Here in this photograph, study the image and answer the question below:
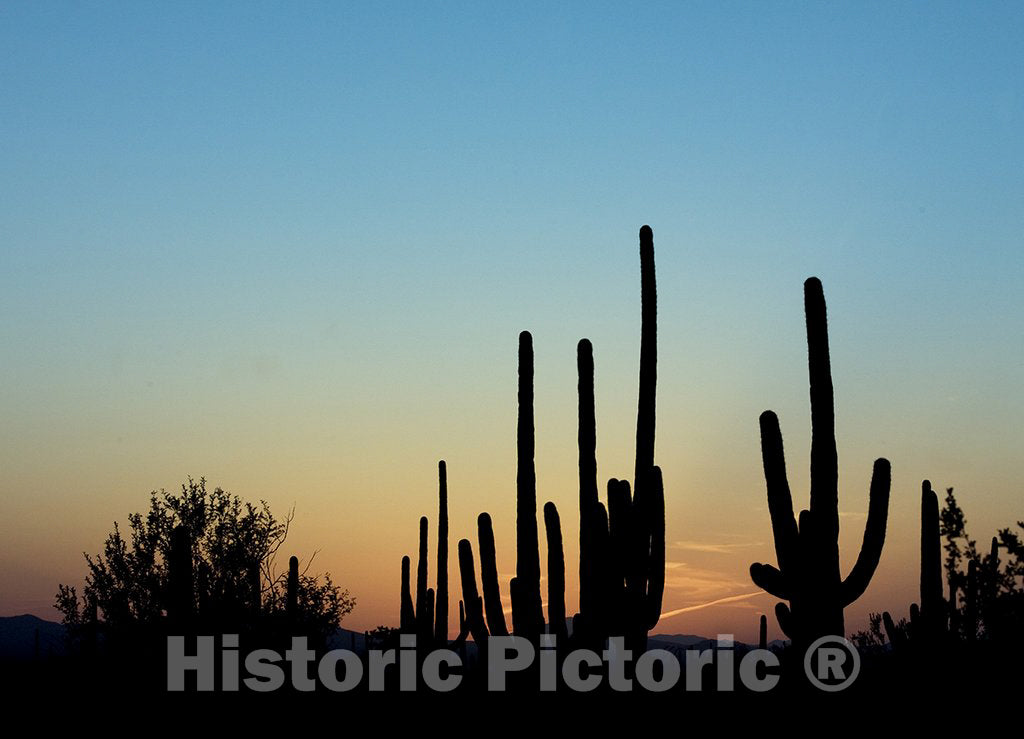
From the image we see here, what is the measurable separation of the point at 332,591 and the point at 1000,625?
2367cm

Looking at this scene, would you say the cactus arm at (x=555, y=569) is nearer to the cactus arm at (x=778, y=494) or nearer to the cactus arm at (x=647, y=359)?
the cactus arm at (x=647, y=359)

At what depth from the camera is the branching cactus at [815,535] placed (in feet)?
40.2

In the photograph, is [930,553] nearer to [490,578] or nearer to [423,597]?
[490,578]

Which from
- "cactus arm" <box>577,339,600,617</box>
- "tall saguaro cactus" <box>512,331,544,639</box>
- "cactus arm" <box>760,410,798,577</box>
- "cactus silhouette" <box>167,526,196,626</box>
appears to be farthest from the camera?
"tall saguaro cactus" <box>512,331,544,639</box>

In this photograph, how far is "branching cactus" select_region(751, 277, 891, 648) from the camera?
482 inches

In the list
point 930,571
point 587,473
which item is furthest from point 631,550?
point 930,571

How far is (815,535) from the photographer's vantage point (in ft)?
40.4

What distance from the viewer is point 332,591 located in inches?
1615

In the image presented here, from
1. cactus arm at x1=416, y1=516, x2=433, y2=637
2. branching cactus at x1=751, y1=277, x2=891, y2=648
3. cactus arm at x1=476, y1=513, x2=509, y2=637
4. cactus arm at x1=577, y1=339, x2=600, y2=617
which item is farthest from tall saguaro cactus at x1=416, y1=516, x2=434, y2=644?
branching cactus at x1=751, y1=277, x2=891, y2=648

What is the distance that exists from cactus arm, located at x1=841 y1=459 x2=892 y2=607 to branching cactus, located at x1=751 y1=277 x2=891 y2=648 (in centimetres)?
1

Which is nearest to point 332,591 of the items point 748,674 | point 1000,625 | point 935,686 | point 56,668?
point 56,668

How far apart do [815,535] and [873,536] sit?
1106mm

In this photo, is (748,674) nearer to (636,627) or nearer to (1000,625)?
(636,627)

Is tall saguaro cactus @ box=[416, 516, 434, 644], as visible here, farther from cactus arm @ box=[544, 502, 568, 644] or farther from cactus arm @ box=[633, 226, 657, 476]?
cactus arm @ box=[633, 226, 657, 476]
